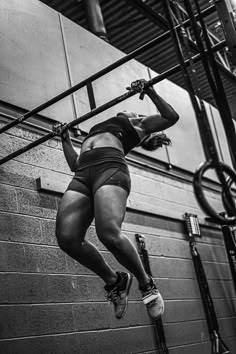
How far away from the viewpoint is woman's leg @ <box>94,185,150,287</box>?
7.73 feet

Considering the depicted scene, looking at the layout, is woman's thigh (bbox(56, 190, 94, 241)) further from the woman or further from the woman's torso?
the woman's torso

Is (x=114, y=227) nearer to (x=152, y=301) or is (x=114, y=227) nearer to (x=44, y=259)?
(x=152, y=301)

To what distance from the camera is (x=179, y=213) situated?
5.25 meters

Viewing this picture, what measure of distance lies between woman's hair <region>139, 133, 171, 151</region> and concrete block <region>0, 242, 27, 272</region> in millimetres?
1137

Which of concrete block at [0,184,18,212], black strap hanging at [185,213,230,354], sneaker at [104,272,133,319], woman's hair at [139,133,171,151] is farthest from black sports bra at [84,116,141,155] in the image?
black strap hanging at [185,213,230,354]

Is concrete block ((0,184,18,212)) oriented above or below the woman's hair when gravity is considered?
below

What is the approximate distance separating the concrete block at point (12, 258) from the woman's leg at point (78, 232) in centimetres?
78

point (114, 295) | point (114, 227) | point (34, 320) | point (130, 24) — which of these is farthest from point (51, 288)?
point (130, 24)

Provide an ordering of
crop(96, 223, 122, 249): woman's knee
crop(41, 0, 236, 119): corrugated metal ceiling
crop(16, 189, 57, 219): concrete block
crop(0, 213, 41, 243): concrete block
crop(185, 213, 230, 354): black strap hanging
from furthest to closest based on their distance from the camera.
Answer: crop(41, 0, 236, 119): corrugated metal ceiling → crop(185, 213, 230, 354): black strap hanging → crop(16, 189, 57, 219): concrete block → crop(0, 213, 41, 243): concrete block → crop(96, 223, 122, 249): woman's knee

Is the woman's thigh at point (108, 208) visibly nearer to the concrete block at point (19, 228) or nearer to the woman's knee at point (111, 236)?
the woman's knee at point (111, 236)

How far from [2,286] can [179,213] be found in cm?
265

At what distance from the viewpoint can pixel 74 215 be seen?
253 cm

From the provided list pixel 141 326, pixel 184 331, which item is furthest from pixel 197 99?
pixel 184 331

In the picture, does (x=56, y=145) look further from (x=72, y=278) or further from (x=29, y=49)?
(x=72, y=278)
